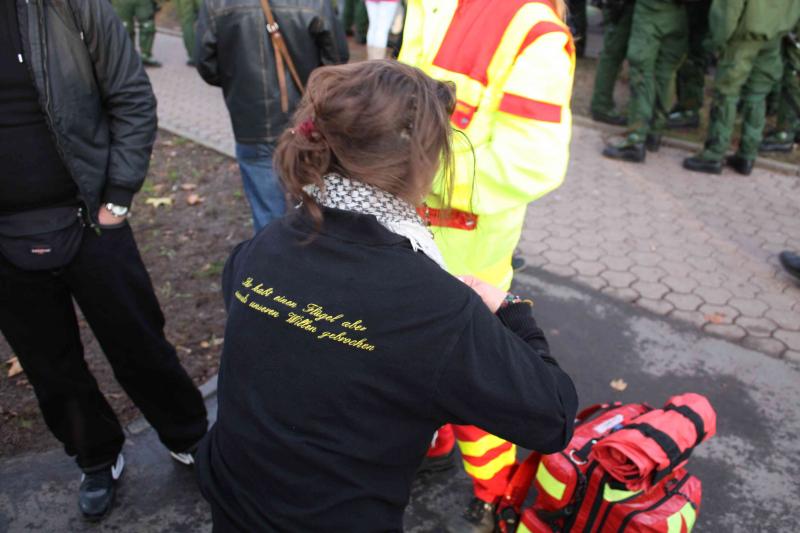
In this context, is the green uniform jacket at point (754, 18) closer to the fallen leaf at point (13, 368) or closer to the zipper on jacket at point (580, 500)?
the zipper on jacket at point (580, 500)

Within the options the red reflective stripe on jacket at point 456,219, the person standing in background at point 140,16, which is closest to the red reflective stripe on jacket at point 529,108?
the red reflective stripe on jacket at point 456,219

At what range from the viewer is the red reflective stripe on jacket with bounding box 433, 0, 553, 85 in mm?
2120

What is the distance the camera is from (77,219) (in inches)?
89.8

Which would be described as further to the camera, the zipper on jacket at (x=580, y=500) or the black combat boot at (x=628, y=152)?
the black combat boot at (x=628, y=152)

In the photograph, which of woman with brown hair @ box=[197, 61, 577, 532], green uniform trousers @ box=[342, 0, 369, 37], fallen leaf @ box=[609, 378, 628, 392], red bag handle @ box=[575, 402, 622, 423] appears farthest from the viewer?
green uniform trousers @ box=[342, 0, 369, 37]

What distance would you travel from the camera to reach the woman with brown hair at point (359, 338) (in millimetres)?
1260

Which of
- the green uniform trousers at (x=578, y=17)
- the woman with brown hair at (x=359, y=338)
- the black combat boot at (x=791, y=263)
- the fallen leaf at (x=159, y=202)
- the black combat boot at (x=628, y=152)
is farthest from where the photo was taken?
the green uniform trousers at (x=578, y=17)

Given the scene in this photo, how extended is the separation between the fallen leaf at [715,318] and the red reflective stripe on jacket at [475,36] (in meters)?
2.58

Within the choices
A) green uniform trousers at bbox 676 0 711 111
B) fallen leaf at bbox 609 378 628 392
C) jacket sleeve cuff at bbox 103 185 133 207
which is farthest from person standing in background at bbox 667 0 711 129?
jacket sleeve cuff at bbox 103 185 133 207

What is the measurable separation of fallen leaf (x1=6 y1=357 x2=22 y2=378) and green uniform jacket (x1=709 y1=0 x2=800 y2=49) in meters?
5.75

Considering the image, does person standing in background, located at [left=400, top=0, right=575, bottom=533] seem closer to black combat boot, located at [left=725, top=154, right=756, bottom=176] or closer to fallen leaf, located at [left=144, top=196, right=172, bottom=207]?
fallen leaf, located at [left=144, top=196, right=172, bottom=207]

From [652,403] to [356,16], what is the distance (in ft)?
30.8

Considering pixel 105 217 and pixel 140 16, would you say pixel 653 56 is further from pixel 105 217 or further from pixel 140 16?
pixel 140 16

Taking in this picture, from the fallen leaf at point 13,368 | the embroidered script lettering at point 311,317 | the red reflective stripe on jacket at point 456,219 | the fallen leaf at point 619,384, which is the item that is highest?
the embroidered script lettering at point 311,317
